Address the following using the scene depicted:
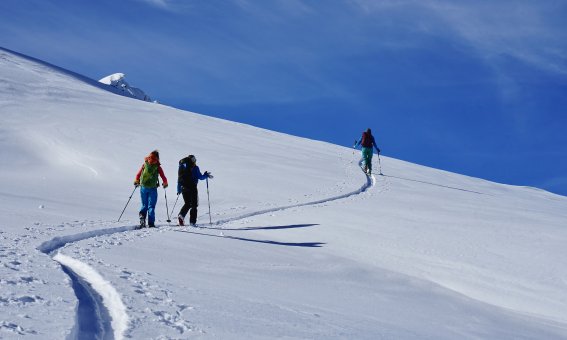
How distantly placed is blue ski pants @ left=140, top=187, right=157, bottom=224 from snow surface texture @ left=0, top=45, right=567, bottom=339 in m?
0.59

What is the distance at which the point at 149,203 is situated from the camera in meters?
12.6

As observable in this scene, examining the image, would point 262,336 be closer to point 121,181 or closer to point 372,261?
point 372,261

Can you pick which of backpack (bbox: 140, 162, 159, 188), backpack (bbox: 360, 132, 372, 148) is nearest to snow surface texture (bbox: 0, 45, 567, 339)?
backpack (bbox: 140, 162, 159, 188)

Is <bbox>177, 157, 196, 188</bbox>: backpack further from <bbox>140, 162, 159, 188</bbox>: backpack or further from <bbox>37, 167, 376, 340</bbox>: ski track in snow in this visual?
<bbox>37, 167, 376, 340</bbox>: ski track in snow

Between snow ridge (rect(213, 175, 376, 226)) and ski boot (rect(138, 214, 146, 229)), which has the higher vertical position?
snow ridge (rect(213, 175, 376, 226))

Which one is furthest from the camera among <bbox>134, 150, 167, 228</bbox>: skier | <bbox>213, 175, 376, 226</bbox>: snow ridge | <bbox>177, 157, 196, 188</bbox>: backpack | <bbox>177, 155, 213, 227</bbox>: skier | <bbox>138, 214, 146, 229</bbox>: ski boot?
<bbox>213, 175, 376, 226</bbox>: snow ridge

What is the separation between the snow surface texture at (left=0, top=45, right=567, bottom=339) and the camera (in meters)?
5.18

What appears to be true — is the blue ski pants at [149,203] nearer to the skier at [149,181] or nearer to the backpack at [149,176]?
the skier at [149,181]

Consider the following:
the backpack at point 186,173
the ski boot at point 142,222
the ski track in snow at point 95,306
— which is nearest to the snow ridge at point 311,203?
the backpack at point 186,173

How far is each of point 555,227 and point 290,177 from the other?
9.43 metres

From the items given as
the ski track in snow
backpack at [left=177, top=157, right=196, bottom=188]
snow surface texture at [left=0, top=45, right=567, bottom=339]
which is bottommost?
the ski track in snow

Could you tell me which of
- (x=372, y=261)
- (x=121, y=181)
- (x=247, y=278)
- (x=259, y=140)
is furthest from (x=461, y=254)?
(x=259, y=140)

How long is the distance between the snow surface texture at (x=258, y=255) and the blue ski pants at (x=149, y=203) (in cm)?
59

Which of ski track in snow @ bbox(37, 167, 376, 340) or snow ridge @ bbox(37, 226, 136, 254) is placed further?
snow ridge @ bbox(37, 226, 136, 254)
